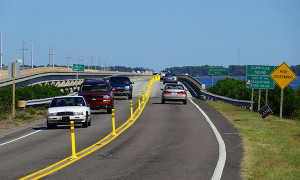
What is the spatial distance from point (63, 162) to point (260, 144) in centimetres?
676

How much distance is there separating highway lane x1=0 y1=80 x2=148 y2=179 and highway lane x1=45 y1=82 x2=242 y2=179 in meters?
0.92

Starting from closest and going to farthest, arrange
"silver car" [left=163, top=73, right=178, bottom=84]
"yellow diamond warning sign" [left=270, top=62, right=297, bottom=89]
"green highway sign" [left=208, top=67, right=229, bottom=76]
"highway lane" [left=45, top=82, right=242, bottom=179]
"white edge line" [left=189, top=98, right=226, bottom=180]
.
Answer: "white edge line" [left=189, top=98, right=226, bottom=180]
"highway lane" [left=45, top=82, right=242, bottom=179]
"yellow diamond warning sign" [left=270, top=62, right=297, bottom=89]
"green highway sign" [left=208, top=67, right=229, bottom=76]
"silver car" [left=163, top=73, right=178, bottom=84]

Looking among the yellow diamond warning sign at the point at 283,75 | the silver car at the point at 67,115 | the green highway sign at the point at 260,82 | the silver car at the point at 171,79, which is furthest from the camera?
the silver car at the point at 171,79

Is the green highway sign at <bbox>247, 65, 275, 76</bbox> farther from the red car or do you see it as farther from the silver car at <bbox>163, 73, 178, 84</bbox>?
the silver car at <bbox>163, 73, 178, 84</bbox>

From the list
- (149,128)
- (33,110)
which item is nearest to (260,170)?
(149,128)

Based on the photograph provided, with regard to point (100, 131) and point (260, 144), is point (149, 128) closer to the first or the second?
point (100, 131)

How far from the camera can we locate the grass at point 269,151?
39.6 ft

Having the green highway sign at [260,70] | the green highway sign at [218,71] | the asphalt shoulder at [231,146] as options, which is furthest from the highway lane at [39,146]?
the green highway sign at [218,71]

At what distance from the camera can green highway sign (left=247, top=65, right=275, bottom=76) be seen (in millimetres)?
33688

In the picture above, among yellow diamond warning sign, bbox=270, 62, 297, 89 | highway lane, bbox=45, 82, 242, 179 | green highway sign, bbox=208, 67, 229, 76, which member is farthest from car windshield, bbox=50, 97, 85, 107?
green highway sign, bbox=208, 67, 229, 76

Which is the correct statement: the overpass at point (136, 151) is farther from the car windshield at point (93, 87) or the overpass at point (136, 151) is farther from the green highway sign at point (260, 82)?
the car windshield at point (93, 87)

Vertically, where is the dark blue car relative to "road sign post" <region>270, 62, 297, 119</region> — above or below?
below

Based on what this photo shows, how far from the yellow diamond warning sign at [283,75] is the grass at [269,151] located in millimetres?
3019

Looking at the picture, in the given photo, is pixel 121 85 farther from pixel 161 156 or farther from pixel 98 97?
pixel 161 156
